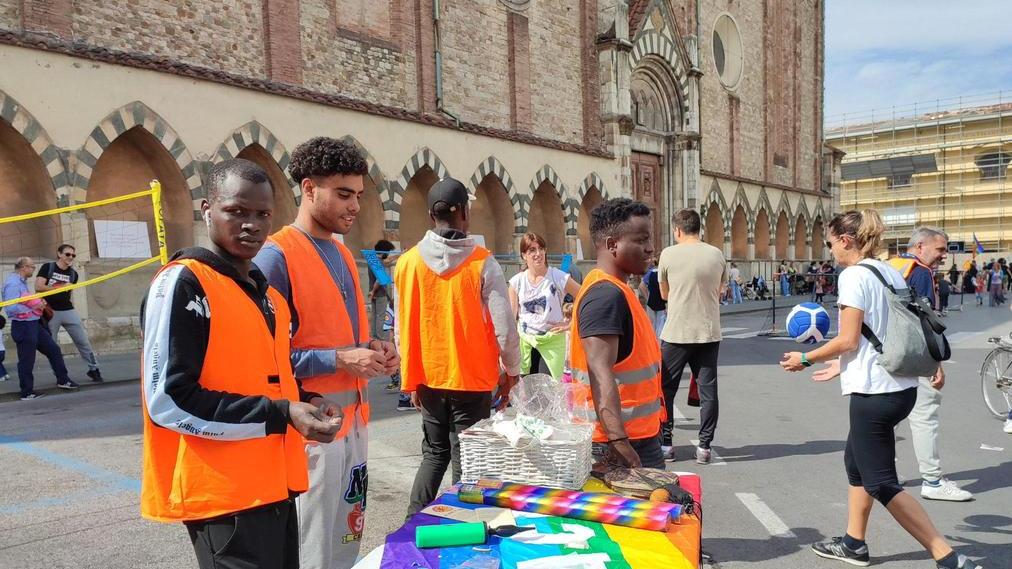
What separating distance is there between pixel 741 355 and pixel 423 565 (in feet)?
37.3

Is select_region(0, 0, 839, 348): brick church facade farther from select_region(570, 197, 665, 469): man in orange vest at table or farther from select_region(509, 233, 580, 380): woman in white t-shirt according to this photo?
select_region(570, 197, 665, 469): man in orange vest at table

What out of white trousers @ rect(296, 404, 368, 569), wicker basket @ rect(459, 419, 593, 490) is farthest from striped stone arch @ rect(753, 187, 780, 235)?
white trousers @ rect(296, 404, 368, 569)

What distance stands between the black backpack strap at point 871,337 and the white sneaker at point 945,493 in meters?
2.05

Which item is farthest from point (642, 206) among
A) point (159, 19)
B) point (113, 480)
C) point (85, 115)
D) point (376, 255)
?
point (159, 19)

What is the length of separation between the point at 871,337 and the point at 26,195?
13.0 meters

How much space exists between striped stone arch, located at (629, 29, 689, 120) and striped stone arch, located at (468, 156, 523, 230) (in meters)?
7.44

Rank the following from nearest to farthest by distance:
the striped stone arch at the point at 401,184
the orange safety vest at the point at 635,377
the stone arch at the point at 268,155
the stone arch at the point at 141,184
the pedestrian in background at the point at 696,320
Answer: the orange safety vest at the point at 635,377 < the pedestrian in background at the point at 696,320 < the stone arch at the point at 141,184 < the stone arch at the point at 268,155 < the striped stone arch at the point at 401,184

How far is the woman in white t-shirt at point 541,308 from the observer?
6320 millimetres

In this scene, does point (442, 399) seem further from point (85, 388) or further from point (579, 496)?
point (85, 388)

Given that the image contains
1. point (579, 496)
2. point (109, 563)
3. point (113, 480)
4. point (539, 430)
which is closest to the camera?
point (579, 496)

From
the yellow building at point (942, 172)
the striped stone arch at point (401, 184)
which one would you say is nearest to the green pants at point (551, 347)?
the striped stone arch at point (401, 184)

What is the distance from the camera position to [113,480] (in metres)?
5.20

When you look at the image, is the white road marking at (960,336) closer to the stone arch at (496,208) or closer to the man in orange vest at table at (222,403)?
the stone arch at (496,208)

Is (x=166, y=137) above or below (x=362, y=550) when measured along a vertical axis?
above
